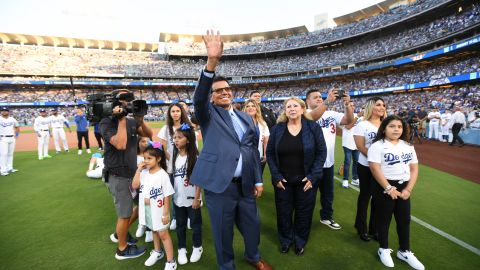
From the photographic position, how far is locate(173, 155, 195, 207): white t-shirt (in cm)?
309

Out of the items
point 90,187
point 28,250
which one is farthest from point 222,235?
point 90,187

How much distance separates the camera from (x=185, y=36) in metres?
65.4

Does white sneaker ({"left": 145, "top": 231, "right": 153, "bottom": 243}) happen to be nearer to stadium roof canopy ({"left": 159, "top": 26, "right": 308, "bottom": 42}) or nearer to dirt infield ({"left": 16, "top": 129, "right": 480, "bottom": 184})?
dirt infield ({"left": 16, "top": 129, "right": 480, "bottom": 184})

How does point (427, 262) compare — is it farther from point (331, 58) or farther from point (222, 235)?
point (331, 58)

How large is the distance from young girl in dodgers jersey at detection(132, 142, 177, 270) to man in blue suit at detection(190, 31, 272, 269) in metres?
0.74

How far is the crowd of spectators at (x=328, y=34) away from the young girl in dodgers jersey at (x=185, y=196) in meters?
37.1

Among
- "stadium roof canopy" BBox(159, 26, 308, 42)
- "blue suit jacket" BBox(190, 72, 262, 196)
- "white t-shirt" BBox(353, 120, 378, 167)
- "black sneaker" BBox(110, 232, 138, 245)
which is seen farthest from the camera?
"stadium roof canopy" BBox(159, 26, 308, 42)

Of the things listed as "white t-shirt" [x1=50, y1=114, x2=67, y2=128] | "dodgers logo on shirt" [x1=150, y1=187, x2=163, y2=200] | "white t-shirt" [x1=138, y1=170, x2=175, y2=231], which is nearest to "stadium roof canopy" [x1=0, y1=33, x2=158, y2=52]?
"white t-shirt" [x1=50, y1=114, x2=67, y2=128]

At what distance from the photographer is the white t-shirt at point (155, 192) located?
9.39ft

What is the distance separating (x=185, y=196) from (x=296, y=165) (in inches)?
62.7

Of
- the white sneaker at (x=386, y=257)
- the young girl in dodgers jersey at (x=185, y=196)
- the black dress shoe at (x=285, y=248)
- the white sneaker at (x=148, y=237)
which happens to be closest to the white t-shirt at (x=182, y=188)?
the young girl in dodgers jersey at (x=185, y=196)

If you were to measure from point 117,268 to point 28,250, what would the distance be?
5.17ft

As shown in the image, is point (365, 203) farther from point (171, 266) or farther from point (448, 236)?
point (171, 266)

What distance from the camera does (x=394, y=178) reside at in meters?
2.86
